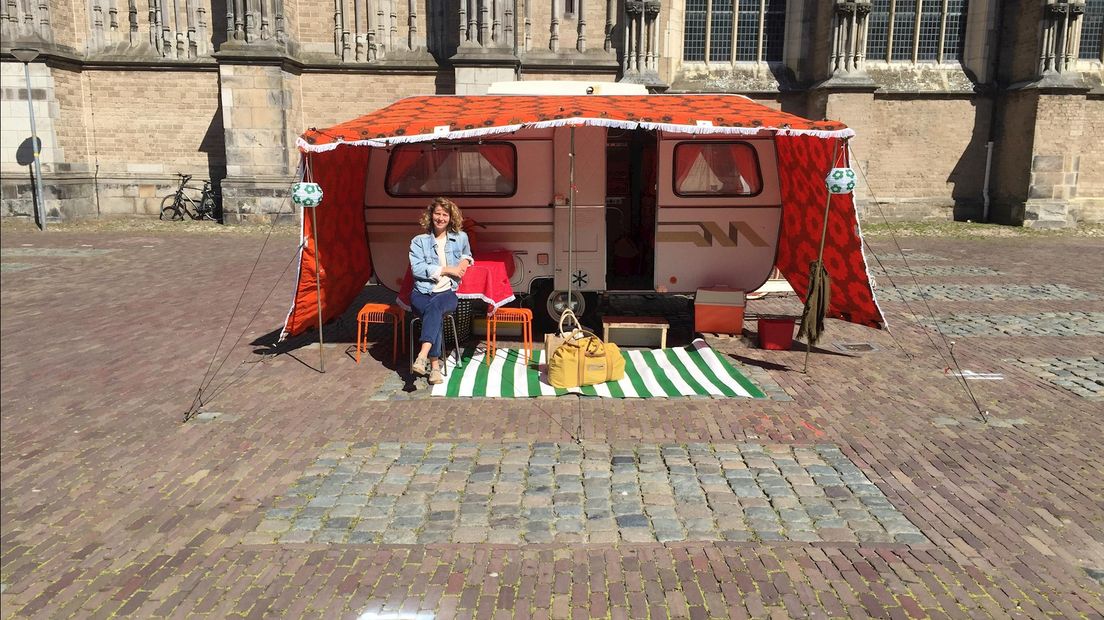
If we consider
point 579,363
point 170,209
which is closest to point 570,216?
point 579,363

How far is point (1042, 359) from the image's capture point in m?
8.53

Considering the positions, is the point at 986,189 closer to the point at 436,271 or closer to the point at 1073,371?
the point at 1073,371

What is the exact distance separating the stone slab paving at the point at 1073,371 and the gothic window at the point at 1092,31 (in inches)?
708

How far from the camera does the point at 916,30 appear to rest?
2252 centimetres

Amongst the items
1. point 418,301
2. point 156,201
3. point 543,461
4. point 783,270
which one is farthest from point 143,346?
point 156,201

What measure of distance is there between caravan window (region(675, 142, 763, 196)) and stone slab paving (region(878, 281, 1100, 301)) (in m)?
4.08

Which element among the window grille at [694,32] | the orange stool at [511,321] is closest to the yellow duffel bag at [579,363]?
the orange stool at [511,321]

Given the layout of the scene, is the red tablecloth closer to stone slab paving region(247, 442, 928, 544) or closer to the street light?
stone slab paving region(247, 442, 928, 544)

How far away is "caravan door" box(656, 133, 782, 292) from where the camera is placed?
9.30 m

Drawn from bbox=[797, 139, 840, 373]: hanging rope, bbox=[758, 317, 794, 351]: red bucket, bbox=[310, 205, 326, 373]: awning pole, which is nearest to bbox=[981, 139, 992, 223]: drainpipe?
bbox=[758, 317, 794, 351]: red bucket

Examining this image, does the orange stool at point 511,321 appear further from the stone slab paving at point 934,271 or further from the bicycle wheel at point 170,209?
the bicycle wheel at point 170,209

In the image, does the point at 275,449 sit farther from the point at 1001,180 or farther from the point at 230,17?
the point at 1001,180

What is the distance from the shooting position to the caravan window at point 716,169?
30.5 ft

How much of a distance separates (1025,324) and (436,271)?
7.65 meters
